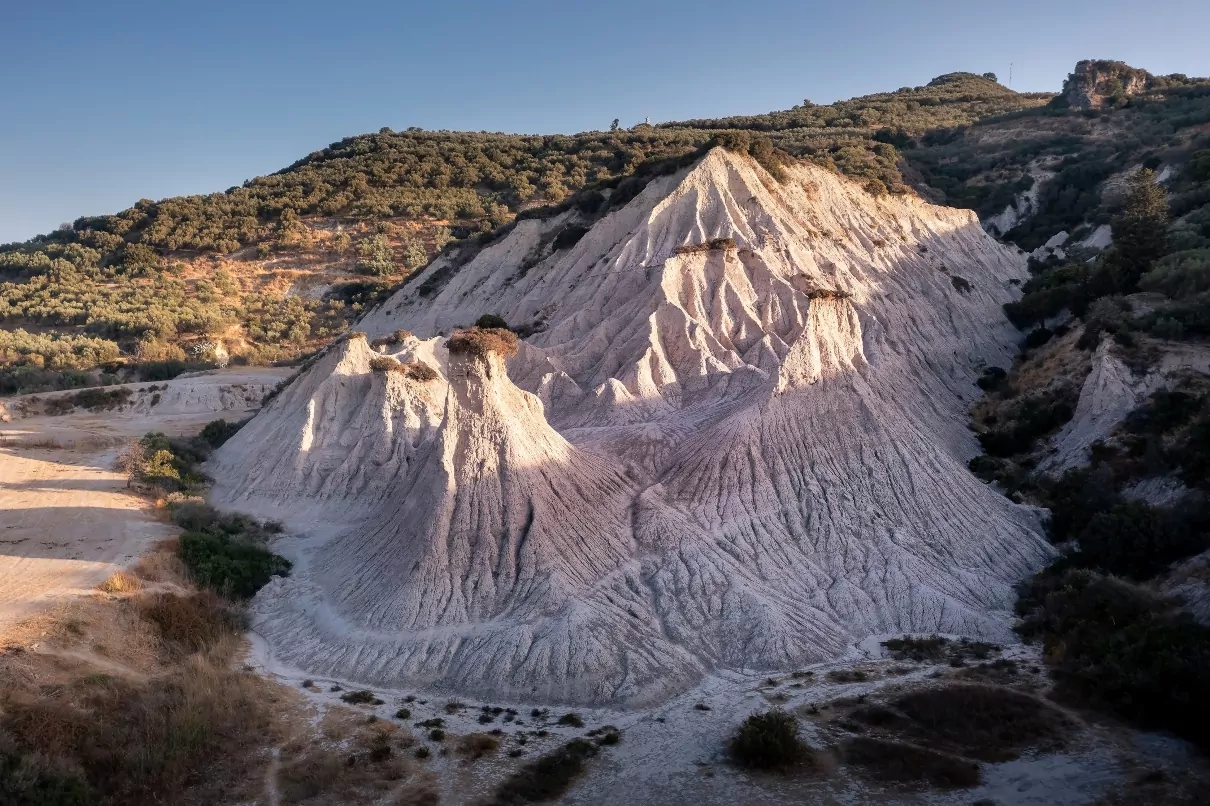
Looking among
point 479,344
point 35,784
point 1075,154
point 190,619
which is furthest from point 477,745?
point 1075,154

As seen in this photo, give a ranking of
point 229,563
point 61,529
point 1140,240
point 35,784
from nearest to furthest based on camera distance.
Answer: point 35,784, point 229,563, point 61,529, point 1140,240

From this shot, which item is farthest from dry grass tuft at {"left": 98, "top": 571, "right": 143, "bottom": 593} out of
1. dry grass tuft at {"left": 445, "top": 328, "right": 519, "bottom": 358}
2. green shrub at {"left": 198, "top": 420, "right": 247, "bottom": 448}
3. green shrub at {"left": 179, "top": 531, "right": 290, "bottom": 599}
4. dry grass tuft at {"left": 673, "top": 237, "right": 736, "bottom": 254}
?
dry grass tuft at {"left": 673, "top": 237, "right": 736, "bottom": 254}

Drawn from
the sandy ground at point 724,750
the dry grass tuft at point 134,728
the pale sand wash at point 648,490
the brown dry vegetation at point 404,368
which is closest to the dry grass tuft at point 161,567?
the pale sand wash at point 648,490

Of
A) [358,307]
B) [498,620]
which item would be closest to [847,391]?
[498,620]

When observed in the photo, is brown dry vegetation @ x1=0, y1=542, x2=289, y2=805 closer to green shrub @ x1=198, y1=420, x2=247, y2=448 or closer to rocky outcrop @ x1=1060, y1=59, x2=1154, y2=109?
green shrub @ x1=198, y1=420, x2=247, y2=448

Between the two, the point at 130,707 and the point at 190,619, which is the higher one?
the point at 190,619

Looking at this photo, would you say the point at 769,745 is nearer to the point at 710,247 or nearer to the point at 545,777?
the point at 545,777
